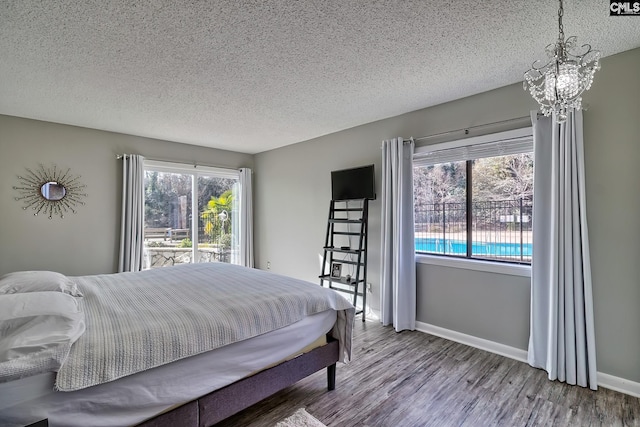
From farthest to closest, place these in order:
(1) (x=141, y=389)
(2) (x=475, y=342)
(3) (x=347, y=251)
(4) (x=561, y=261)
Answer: (3) (x=347, y=251) < (2) (x=475, y=342) < (4) (x=561, y=261) < (1) (x=141, y=389)

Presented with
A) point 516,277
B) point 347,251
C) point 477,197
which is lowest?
point 516,277

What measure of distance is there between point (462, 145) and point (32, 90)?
4275 mm

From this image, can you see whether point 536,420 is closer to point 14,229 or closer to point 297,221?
point 297,221

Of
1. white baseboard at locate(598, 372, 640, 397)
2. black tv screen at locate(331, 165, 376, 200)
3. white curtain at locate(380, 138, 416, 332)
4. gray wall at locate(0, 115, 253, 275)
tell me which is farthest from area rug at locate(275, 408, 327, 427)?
gray wall at locate(0, 115, 253, 275)

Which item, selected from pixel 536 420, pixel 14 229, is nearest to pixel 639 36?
pixel 536 420

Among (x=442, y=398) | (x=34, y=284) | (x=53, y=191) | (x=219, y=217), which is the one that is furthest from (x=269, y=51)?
(x=219, y=217)

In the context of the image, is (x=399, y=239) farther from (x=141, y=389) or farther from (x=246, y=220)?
(x=246, y=220)

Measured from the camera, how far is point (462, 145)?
316 centimetres

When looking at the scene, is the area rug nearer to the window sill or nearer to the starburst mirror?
the window sill

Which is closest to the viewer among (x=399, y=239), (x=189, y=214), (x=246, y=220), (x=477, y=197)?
(x=477, y=197)

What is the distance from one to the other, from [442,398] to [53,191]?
16.0 ft

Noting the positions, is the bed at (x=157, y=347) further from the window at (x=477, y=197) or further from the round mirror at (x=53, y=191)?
the round mirror at (x=53, y=191)

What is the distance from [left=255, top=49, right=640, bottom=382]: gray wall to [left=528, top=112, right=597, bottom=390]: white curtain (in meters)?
0.16

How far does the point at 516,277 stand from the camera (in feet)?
9.28
